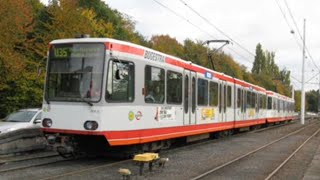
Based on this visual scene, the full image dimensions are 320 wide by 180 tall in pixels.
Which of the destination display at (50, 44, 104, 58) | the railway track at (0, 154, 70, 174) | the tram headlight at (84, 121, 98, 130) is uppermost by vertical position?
the destination display at (50, 44, 104, 58)

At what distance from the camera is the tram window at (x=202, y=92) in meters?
19.3

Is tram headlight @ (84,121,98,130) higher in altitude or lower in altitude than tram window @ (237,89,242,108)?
lower

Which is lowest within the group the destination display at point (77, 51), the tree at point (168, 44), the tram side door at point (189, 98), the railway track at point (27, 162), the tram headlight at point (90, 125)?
the railway track at point (27, 162)

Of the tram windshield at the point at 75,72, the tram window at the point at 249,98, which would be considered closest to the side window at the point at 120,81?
the tram windshield at the point at 75,72

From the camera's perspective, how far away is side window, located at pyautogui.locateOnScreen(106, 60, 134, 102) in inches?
510

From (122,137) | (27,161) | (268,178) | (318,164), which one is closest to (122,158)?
(122,137)

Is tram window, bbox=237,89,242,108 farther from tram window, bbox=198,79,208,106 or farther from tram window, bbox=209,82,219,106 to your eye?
tram window, bbox=198,79,208,106

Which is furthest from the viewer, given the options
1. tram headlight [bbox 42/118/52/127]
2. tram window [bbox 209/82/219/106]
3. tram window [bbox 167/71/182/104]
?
tram window [bbox 209/82/219/106]

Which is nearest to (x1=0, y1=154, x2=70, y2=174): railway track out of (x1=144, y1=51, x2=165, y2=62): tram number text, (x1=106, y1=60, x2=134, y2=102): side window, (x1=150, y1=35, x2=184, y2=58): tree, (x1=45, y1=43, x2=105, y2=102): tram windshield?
(x1=45, y1=43, x2=105, y2=102): tram windshield

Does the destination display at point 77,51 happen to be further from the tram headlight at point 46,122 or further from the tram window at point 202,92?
the tram window at point 202,92

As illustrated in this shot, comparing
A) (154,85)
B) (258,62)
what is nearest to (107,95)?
(154,85)

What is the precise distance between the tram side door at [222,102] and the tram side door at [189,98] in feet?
15.1

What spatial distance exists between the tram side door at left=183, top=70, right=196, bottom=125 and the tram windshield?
5.16 metres

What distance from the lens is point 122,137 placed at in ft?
44.0
